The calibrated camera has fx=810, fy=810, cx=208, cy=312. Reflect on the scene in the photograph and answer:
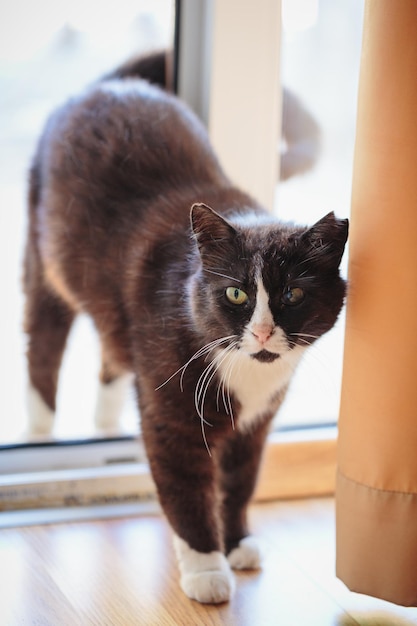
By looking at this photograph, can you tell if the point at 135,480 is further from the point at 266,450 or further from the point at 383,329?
the point at 383,329

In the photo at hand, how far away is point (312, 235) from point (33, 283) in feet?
2.32

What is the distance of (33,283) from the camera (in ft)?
5.34

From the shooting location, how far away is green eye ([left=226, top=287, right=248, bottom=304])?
1.13m

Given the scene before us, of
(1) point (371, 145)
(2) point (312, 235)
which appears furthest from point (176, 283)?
(1) point (371, 145)

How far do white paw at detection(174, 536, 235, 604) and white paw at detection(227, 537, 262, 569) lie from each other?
0.06 meters

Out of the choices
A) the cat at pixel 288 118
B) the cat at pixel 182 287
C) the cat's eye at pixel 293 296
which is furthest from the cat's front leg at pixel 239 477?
the cat at pixel 288 118

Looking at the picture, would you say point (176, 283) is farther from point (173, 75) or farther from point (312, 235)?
point (173, 75)

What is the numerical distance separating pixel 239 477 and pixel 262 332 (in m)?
0.44

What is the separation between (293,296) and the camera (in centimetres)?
113

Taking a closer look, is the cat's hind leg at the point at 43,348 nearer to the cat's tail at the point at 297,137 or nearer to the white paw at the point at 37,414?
the white paw at the point at 37,414

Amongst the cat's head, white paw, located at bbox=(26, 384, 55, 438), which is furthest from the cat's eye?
white paw, located at bbox=(26, 384, 55, 438)

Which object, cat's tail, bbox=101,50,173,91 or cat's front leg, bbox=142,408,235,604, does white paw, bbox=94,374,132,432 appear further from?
cat's tail, bbox=101,50,173,91

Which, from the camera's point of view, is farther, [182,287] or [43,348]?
[43,348]

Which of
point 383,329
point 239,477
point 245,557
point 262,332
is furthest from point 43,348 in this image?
point 383,329
